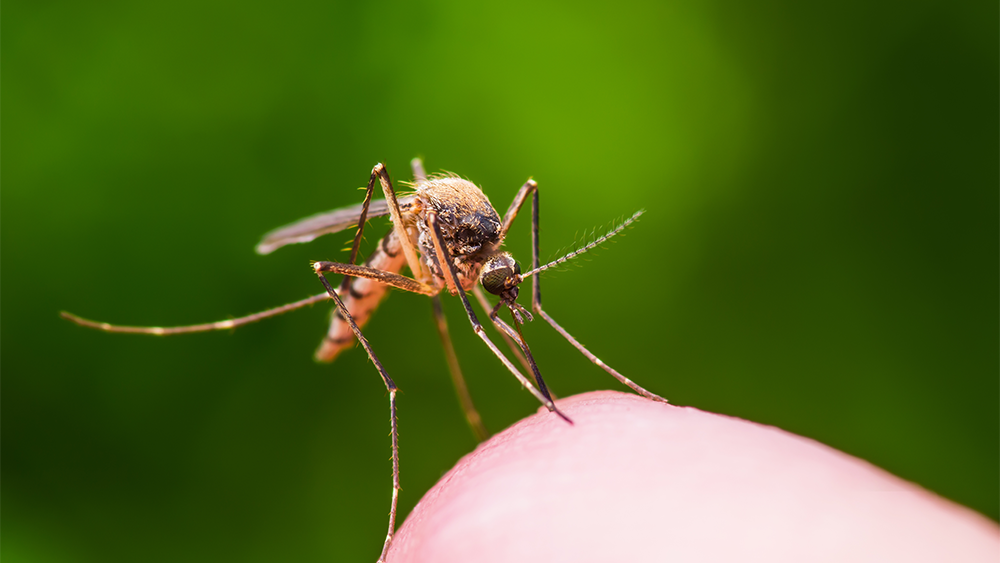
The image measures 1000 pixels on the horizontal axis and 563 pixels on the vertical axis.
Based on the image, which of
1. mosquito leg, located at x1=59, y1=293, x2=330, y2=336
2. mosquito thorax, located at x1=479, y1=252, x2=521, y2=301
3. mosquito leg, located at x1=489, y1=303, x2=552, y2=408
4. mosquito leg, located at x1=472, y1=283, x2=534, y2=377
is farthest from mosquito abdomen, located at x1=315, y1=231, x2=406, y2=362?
mosquito leg, located at x1=489, y1=303, x2=552, y2=408

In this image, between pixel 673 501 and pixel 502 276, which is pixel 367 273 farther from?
pixel 673 501

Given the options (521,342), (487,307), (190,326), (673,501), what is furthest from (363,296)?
(673,501)

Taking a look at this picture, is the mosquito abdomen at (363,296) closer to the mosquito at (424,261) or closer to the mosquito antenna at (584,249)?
the mosquito at (424,261)

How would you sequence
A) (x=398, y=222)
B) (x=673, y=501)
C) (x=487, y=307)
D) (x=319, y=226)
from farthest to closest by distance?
(x=487, y=307) < (x=319, y=226) < (x=398, y=222) < (x=673, y=501)

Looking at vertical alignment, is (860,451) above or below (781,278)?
below

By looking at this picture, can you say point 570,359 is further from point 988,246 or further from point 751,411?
point 988,246

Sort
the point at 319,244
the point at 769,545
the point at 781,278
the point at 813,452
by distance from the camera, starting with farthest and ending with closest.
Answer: the point at 781,278
the point at 319,244
the point at 813,452
the point at 769,545

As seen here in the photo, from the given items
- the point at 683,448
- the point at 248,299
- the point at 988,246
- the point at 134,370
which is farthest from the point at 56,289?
the point at 988,246
